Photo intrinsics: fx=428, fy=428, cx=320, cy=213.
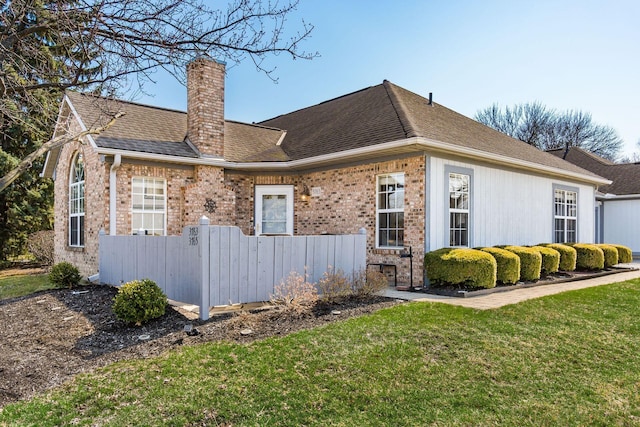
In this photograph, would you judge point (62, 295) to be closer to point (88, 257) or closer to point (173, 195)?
point (88, 257)

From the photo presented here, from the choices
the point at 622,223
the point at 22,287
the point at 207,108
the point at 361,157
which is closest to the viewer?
the point at 361,157

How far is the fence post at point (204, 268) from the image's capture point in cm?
603

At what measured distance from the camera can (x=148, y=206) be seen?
34.3ft

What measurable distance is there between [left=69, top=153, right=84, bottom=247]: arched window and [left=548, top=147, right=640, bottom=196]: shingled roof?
20.6 m

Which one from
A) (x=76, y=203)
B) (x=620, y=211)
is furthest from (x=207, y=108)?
(x=620, y=211)

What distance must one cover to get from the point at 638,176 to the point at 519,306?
16.9m

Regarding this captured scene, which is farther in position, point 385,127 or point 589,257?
point 589,257

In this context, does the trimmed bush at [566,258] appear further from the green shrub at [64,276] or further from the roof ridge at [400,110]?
the green shrub at [64,276]

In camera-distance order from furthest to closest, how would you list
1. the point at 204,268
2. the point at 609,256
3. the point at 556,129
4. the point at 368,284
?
the point at 556,129, the point at 609,256, the point at 368,284, the point at 204,268

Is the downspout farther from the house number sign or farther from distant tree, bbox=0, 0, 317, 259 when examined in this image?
distant tree, bbox=0, 0, 317, 259

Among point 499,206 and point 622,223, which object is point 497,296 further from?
point 622,223

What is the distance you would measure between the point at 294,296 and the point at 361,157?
4742 millimetres

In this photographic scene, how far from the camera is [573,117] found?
36.5 meters

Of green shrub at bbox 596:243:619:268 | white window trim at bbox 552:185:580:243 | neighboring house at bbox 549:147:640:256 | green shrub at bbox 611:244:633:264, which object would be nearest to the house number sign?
white window trim at bbox 552:185:580:243
